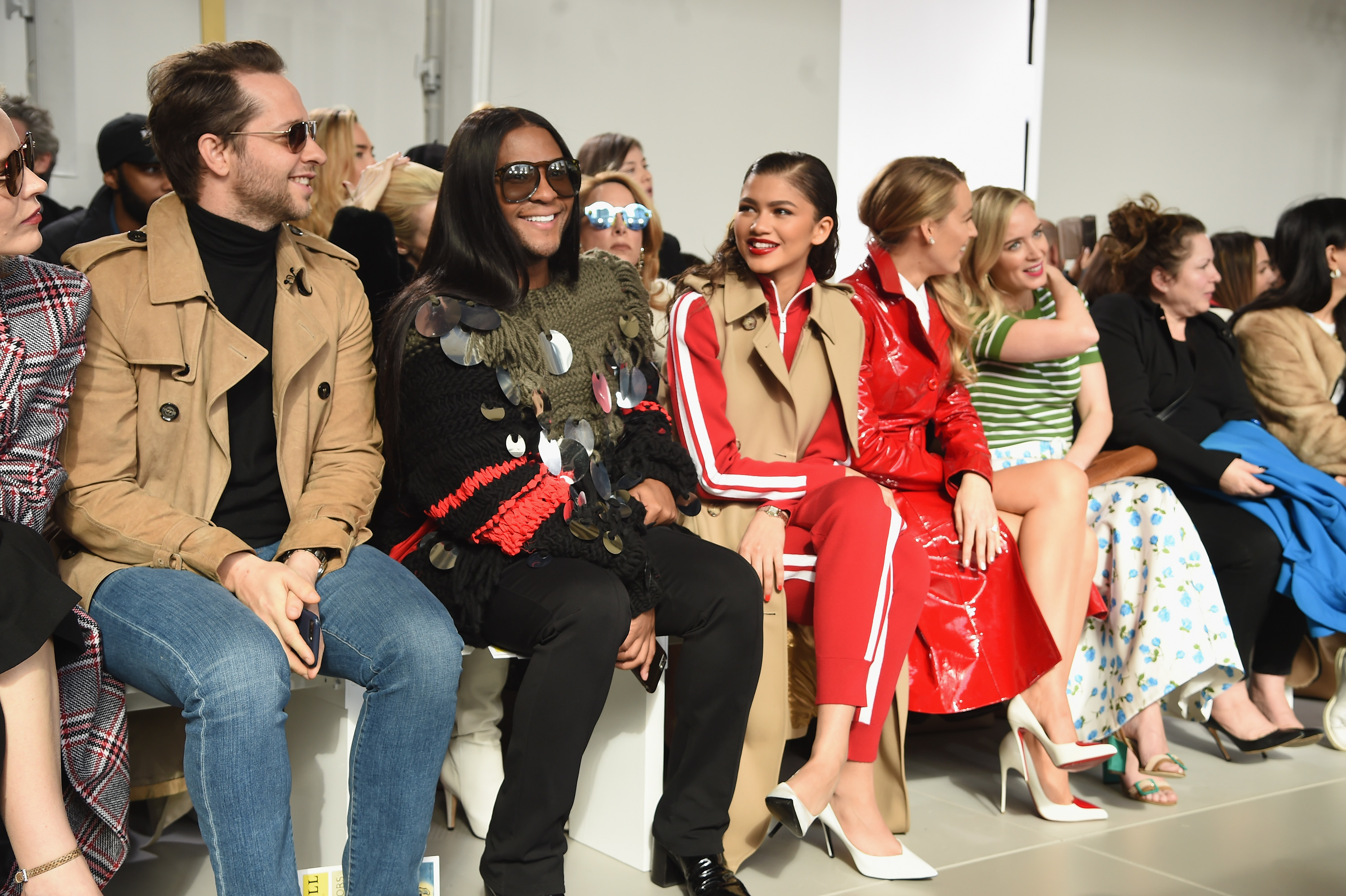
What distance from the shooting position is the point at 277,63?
7.16 ft

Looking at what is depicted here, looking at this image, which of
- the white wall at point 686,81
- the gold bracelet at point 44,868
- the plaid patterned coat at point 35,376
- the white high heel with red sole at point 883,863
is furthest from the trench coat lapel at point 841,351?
the white wall at point 686,81

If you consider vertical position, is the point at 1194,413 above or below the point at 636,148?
below

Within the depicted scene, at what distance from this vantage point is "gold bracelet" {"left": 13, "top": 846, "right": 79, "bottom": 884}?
159 cm

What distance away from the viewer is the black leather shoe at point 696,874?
2.16m

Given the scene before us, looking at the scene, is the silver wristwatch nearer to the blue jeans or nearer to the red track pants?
the blue jeans

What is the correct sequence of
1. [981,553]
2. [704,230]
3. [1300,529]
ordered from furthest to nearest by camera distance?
[704,230], [1300,529], [981,553]

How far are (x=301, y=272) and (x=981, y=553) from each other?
1.59 meters

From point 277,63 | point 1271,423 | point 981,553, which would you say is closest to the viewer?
point 277,63

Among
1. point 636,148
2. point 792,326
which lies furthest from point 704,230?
point 792,326

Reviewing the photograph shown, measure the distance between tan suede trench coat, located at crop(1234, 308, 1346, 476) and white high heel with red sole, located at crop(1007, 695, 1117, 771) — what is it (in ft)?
5.31

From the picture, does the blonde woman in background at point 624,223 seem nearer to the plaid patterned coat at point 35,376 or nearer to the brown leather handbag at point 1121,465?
the brown leather handbag at point 1121,465

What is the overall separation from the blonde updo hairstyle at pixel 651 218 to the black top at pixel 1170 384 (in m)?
1.26

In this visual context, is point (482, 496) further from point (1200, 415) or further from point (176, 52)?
point (176, 52)

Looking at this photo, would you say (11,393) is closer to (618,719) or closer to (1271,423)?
(618,719)
